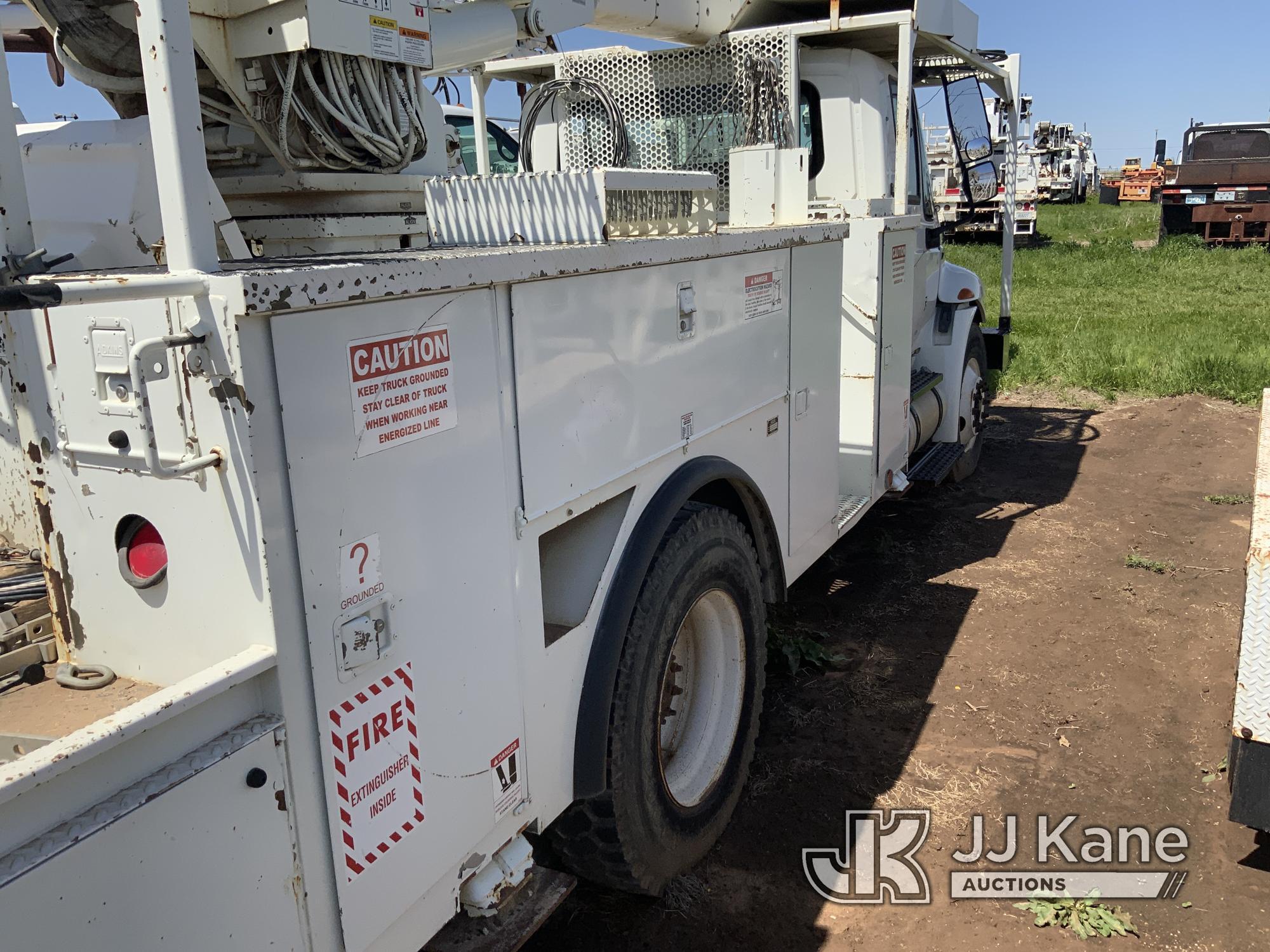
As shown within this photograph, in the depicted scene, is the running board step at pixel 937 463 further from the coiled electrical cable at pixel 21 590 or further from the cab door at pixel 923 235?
the coiled electrical cable at pixel 21 590

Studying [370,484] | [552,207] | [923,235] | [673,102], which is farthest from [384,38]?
[923,235]

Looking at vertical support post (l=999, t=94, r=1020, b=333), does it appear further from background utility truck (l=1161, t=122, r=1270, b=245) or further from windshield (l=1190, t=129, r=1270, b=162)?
windshield (l=1190, t=129, r=1270, b=162)

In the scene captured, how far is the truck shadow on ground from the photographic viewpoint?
2.97m

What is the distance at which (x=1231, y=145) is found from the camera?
20.6 m

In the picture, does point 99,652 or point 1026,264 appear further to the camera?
point 1026,264

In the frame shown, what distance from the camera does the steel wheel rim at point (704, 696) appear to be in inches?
124

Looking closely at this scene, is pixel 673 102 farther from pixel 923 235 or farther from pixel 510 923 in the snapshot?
pixel 510 923

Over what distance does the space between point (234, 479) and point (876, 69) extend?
4572 millimetres

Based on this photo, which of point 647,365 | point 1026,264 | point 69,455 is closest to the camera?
point 69,455

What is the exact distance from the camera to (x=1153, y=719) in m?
4.01

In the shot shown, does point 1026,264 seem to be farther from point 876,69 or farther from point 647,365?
point 647,365

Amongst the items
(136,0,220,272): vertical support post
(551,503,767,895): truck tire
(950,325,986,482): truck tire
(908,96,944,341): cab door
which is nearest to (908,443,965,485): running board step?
(950,325,986,482): truck tire

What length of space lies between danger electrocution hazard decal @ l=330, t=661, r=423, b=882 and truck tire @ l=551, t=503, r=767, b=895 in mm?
729

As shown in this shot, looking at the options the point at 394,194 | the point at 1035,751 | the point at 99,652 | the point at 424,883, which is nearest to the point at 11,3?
the point at 394,194
